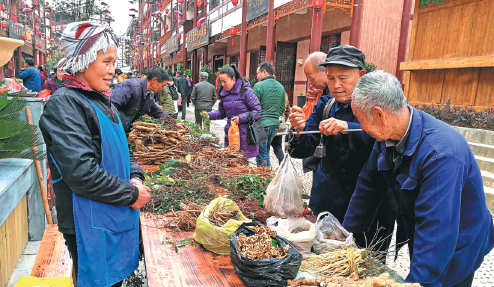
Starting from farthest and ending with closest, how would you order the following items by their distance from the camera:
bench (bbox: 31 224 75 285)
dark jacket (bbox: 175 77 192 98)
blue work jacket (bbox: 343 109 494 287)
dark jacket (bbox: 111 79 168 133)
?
1. dark jacket (bbox: 175 77 192 98)
2. dark jacket (bbox: 111 79 168 133)
3. bench (bbox: 31 224 75 285)
4. blue work jacket (bbox: 343 109 494 287)

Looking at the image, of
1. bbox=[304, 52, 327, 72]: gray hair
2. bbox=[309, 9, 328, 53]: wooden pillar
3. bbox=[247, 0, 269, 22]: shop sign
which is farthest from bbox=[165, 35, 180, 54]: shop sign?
bbox=[304, 52, 327, 72]: gray hair

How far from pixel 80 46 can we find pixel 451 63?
7656 mm

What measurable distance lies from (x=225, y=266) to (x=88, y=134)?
97 centimetres

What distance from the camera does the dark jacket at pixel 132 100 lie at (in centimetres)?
395

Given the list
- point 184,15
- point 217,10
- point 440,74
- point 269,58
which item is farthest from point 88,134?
point 184,15

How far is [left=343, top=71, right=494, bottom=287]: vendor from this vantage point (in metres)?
1.31

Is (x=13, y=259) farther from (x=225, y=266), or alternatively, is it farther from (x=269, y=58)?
(x=269, y=58)

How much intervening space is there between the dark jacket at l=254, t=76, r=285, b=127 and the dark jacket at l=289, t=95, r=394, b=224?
2799 millimetres

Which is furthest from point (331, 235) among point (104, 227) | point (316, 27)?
point (316, 27)

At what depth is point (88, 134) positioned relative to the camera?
156 centimetres

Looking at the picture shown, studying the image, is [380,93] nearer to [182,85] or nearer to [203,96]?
[203,96]

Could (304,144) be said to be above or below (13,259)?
above

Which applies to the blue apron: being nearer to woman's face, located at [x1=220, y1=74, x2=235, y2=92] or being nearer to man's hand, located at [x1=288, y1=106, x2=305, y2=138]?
man's hand, located at [x1=288, y1=106, x2=305, y2=138]

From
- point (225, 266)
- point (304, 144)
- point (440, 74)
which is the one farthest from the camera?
point (440, 74)
